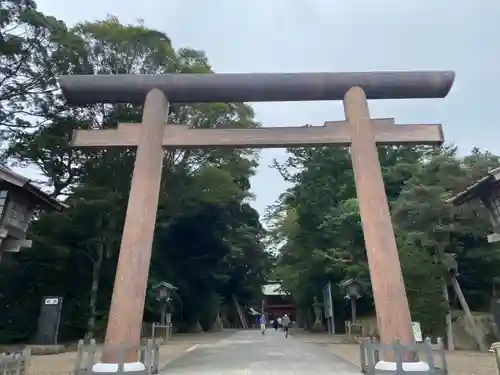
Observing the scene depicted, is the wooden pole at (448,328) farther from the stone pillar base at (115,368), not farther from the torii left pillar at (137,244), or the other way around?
the stone pillar base at (115,368)

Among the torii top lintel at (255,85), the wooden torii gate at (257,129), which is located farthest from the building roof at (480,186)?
the torii top lintel at (255,85)

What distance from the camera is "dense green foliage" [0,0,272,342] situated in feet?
72.1

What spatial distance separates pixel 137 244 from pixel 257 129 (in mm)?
3923

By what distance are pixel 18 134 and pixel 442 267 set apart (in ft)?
71.0

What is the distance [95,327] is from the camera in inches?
909

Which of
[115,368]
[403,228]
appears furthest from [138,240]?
[403,228]

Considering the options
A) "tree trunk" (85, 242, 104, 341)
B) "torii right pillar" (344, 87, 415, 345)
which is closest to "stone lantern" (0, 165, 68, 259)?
"torii right pillar" (344, 87, 415, 345)

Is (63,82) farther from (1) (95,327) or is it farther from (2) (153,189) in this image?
(1) (95,327)

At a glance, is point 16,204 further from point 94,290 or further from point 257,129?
point 94,290

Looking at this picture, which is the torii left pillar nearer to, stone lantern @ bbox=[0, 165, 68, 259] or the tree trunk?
stone lantern @ bbox=[0, 165, 68, 259]

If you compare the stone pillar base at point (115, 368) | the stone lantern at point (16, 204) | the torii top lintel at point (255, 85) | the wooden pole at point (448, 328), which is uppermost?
the torii top lintel at point (255, 85)

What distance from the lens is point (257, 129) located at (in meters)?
10.6

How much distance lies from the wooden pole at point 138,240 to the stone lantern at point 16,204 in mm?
3382

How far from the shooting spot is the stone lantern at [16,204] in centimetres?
1085
